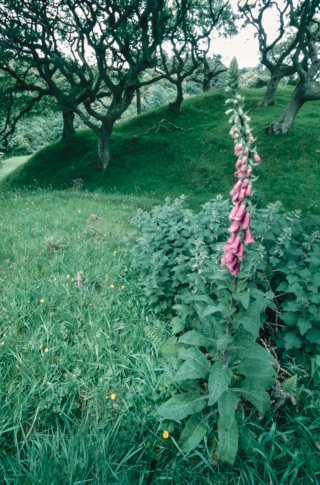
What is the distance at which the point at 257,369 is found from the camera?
285 cm

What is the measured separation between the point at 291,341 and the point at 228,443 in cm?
162

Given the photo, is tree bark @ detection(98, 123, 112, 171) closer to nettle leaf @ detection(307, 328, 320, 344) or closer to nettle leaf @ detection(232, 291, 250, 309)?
nettle leaf @ detection(307, 328, 320, 344)

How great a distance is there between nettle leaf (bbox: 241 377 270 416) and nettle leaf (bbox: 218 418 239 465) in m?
0.33

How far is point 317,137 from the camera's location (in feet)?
52.8

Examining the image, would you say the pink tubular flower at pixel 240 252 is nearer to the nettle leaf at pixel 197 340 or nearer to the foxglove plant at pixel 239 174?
the foxglove plant at pixel 239 174

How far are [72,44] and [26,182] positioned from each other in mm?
9255

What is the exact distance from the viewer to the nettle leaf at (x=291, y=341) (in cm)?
370

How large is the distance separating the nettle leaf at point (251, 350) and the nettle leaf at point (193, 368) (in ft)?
1.20

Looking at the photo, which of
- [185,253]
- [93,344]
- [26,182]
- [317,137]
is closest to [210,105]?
[317,137]

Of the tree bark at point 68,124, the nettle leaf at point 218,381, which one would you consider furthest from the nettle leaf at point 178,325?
the tree bark at point 68,124

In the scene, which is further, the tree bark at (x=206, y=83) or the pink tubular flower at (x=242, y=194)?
the tree bark at (x=206, y=83)

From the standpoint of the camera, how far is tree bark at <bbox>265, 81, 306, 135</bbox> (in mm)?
15508

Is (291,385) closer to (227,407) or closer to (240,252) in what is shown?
(227,407)

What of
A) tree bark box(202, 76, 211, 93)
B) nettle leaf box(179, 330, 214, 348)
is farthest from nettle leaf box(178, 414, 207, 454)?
tree bark box(202, 76, 211, 93)
